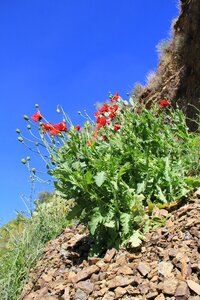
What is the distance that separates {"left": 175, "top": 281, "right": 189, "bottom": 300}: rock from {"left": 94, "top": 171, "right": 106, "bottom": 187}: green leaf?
49.3 inches

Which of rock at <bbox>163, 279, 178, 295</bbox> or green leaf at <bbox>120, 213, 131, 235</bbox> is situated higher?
green leaf at <bbox>120, 213, 131, 235</bbox>

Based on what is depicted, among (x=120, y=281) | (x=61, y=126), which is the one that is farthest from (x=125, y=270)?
(x=61, y=126)

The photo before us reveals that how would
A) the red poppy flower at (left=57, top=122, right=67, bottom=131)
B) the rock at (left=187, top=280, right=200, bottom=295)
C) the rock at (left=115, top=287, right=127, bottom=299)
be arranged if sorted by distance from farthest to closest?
the red poppy flower at (left=57, top=122, right=67, bottom=131) < the rock at (left=115, top=287, right=127, bottom=299) < the rock at (left=187, top=280, right=200, bottom=295)

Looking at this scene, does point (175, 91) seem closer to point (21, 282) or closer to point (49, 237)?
point (49, 237)

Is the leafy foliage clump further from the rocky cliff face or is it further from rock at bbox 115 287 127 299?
the rocky cliff face

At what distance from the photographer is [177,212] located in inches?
187

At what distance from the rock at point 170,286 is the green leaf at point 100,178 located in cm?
114

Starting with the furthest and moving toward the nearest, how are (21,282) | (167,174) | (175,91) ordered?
(175,91) < (21,282) < (167,174)

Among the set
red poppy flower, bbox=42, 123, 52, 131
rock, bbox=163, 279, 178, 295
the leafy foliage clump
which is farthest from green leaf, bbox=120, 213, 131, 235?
red poppy flower, bbox=42, 123, 52, 131

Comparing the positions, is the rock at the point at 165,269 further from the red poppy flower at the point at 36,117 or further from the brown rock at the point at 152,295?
the red poppy flower at the point at 36,117

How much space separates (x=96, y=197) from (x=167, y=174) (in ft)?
2.81

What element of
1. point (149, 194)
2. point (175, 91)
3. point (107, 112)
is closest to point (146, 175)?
point (149, 194)

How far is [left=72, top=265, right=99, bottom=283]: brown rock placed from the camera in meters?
4.39

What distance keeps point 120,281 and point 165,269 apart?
0.40 metres
